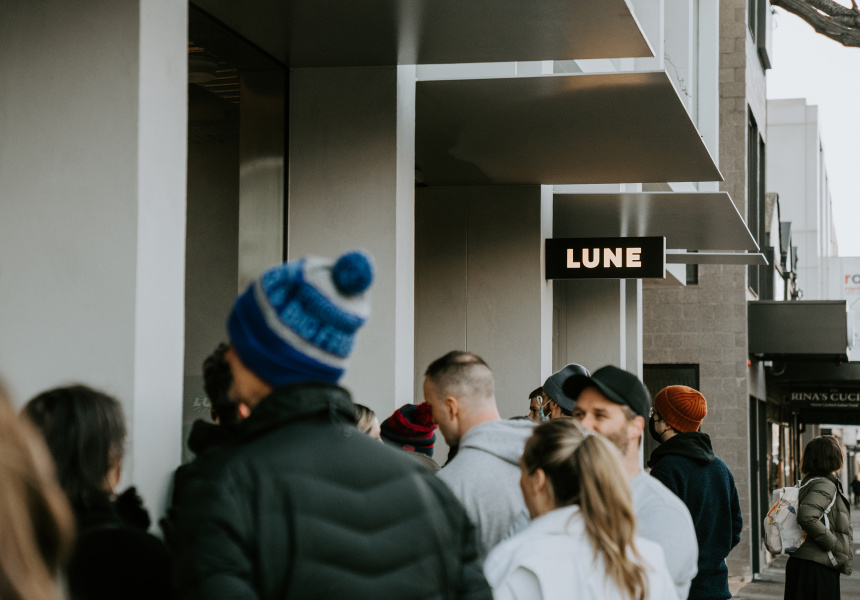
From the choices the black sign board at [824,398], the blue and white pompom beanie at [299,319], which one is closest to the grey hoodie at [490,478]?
the blue and white pompom beanie at [299,319]

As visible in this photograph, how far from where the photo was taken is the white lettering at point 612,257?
1099cm

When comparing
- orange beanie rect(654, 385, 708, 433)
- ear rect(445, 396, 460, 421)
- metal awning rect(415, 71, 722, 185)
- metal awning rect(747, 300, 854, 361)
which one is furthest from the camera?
metal awning rect(747, 300, 854, 361)

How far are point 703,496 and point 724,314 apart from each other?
47.9ft

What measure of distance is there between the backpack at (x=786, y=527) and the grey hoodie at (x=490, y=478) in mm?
5604

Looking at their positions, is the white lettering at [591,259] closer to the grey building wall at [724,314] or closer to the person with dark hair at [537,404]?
the person with dark hair at [537,404]

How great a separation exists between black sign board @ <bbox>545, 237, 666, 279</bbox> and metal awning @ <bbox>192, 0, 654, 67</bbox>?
14.8 ft

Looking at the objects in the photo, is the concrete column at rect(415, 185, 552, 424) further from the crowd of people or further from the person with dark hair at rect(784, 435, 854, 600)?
the crowd of people

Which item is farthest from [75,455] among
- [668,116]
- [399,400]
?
[668,116]

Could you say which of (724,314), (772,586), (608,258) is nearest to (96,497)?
(608,258)

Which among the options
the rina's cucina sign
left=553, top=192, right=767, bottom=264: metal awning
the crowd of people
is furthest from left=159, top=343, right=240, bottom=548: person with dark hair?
the rina's cucina sign

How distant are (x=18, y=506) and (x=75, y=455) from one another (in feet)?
4.00

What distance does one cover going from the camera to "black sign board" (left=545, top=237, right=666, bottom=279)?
1091cm

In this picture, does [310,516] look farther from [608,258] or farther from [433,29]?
[608,258]

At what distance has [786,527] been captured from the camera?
359 inches
